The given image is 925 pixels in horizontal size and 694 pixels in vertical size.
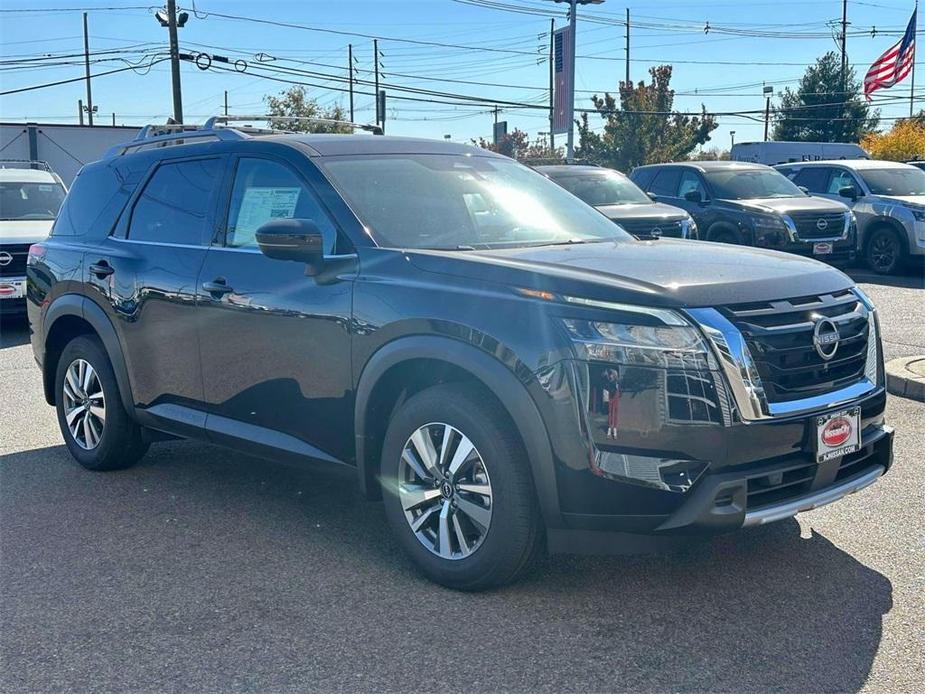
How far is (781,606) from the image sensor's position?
3.84 metres

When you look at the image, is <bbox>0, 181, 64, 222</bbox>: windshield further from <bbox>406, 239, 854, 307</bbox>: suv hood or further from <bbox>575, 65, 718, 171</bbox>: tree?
<bbox>575, 65, 718, 171</bbox>: tree

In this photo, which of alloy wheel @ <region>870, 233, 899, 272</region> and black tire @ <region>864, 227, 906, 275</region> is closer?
black tire @ <region>864, 227, 906, 275</region>

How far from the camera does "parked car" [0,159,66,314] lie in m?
11.4

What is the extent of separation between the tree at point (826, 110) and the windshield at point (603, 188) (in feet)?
153

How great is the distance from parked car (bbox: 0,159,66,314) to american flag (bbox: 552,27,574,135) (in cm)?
1983

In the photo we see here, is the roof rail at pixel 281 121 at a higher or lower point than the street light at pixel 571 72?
lower

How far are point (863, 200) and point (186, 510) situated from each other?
13.4 metres

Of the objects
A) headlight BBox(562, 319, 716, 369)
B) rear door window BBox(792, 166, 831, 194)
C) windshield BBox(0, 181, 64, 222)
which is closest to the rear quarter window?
headlight BBox(562, 319, 716, 369)

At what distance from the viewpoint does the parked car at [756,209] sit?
14578 mm

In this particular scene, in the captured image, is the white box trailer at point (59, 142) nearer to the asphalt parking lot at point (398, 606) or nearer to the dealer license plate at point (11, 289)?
the dealer license plate at point (11, 289)

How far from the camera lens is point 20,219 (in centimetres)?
1295

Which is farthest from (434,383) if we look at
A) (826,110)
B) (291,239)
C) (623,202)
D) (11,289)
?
(826,110)

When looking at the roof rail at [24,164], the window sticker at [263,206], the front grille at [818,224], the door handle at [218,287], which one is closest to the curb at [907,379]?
the window sticker at [263,206]

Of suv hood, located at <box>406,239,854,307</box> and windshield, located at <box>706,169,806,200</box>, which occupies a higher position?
windshield, located at <box>706,169,806,200</box>
